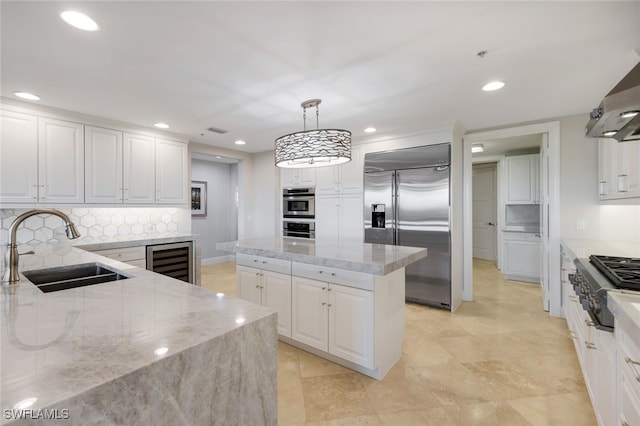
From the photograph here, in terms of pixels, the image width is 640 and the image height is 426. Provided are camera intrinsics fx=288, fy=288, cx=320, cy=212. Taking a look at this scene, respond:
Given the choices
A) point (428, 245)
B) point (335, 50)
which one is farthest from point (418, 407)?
point (335, 50)

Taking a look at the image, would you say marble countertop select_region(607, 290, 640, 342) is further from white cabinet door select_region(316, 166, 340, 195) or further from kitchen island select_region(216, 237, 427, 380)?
white cabinet door select_region(316, 166, 340, 195)

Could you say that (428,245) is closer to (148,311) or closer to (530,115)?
(530,115)

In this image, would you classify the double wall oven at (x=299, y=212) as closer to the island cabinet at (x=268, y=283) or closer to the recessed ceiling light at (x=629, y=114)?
the island cabinet at (x=268, y=283)

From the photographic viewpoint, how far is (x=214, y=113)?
3.27 metres

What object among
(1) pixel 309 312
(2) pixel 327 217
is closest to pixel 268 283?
(1) pixel 309 312

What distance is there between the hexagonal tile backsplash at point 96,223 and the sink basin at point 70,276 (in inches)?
77.6

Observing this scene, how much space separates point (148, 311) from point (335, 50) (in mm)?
1863

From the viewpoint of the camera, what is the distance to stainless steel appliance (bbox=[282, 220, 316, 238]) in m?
4.86

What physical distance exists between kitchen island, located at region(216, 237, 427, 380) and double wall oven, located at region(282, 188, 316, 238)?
6.87ft

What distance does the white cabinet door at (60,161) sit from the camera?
310cm

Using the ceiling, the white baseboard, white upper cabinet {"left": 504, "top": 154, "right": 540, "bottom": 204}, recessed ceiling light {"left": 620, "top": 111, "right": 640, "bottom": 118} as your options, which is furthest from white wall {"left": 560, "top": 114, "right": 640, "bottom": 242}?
the white baseboard

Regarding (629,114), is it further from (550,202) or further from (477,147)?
(477,147)

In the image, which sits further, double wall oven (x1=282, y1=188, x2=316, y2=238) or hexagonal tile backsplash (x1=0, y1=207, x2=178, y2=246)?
double wall oven (x1=282, y1=188, x2=316, y2=238)

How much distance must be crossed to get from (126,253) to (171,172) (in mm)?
1361
